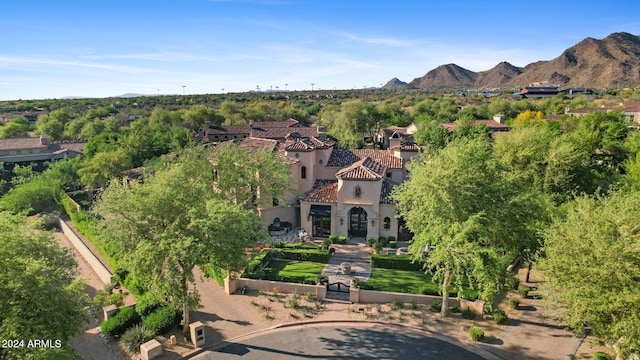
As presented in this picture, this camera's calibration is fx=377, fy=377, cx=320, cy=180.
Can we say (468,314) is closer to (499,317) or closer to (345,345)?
(499,317)

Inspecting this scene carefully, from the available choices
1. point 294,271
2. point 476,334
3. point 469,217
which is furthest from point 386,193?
point 476,334

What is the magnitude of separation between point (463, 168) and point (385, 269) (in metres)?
13.1

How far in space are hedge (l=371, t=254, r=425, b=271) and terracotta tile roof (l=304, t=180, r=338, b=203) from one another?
909 cm

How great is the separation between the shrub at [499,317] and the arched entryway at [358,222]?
17.6 metres

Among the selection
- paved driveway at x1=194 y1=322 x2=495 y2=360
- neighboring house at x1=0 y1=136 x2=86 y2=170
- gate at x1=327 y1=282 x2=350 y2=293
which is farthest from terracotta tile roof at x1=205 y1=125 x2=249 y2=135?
paved driveway at x1=194 y1=322 x2=495 y2=360

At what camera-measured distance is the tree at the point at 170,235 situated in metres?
22.6

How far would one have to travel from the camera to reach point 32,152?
81375 millimetres

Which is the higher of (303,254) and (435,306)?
(303,254)

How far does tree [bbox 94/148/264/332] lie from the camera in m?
22.6

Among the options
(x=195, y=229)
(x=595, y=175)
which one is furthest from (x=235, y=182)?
(x=595, y=175)

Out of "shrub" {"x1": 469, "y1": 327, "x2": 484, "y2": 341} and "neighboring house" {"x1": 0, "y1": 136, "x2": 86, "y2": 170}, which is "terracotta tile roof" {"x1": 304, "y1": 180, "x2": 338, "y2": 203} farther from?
"neighboring house" {"x1": 0, "y1": 136, "x2": 86, "y2": 170}

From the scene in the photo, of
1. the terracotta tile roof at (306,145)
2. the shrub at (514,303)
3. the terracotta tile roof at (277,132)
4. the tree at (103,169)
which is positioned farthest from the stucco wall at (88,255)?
the terracotta tile roof at (277,132)

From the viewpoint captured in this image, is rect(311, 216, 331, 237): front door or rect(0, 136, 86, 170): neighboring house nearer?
rect(311, 216, 331, 237): front door

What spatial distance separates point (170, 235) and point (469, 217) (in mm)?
19915
